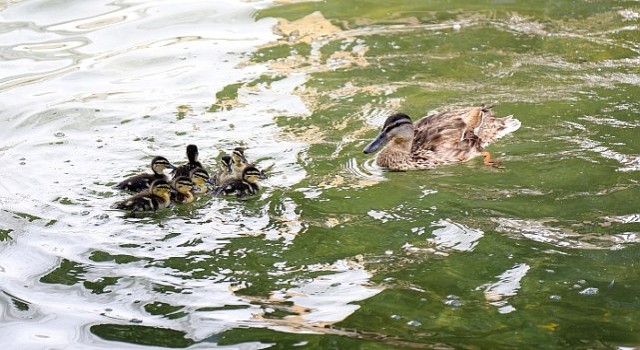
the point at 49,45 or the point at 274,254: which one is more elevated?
the point at 49,45

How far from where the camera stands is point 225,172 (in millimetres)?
7527

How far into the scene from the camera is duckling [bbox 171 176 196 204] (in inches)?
283

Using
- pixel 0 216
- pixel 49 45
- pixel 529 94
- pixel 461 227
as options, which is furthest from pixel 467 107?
pixel 49 45

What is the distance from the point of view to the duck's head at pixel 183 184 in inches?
283

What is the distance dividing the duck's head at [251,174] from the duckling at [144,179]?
542 mm

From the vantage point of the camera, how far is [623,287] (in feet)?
19.0

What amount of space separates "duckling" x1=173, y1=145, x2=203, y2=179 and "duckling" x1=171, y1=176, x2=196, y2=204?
0.12m

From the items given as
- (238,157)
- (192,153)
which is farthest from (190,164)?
(238,157)

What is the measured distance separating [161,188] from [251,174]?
0.65m

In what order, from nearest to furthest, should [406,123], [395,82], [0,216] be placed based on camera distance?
[0,216]
[406,123]
[395,82]

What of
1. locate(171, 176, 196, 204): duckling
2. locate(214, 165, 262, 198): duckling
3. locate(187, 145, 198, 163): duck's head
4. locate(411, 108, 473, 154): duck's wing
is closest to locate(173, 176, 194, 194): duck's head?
locate(171, 176, 196, 204): duckling

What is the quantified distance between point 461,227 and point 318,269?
107 cm

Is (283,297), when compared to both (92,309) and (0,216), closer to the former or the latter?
(92,309)

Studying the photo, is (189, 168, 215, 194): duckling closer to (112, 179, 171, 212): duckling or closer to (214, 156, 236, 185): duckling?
(214, 156, 236, 185): duckling
